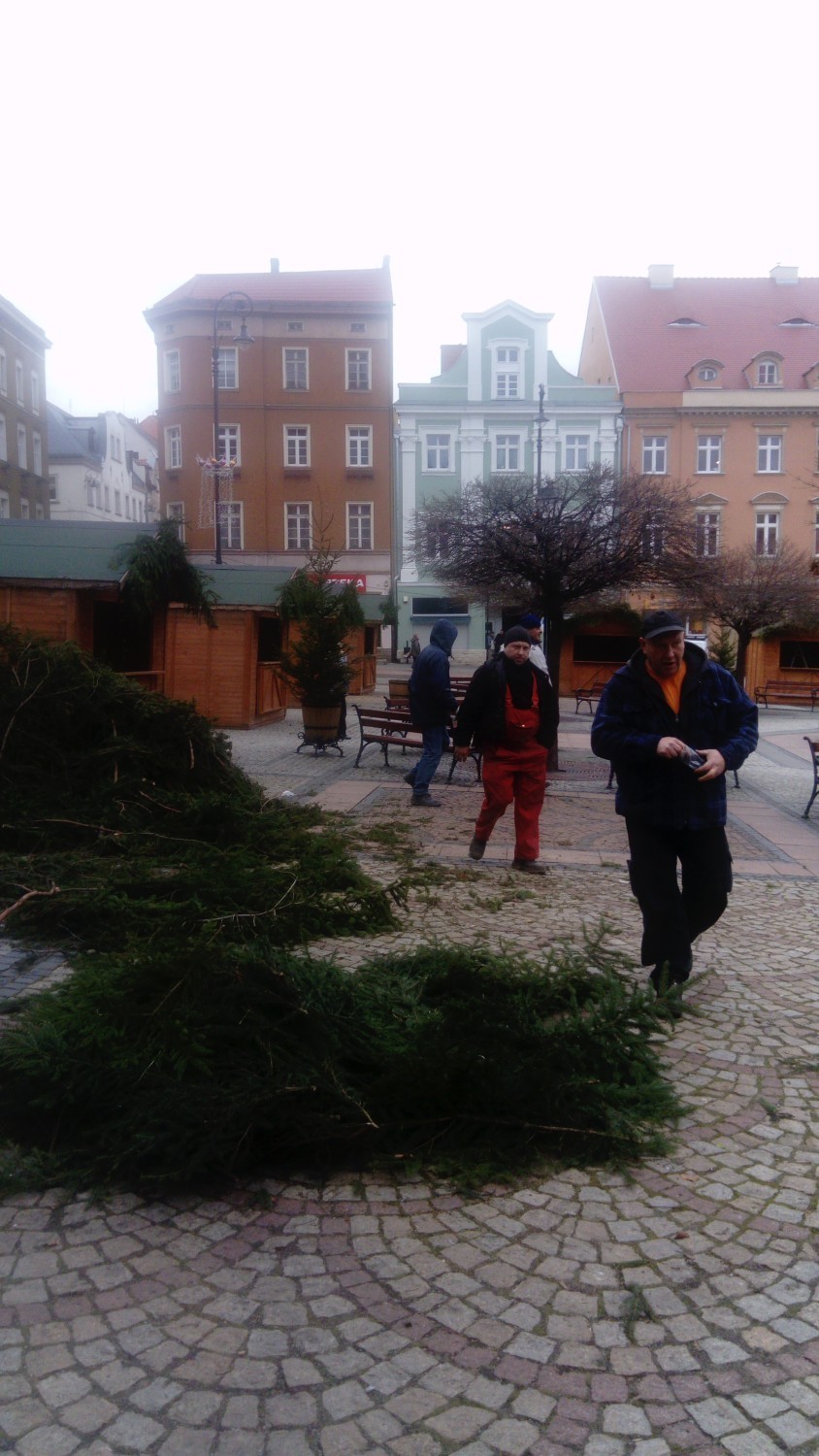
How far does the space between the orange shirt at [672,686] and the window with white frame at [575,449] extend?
44.3 m

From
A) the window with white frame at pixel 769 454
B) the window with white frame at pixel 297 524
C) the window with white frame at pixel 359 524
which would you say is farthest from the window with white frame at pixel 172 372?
the window with white frame at pixel 769 454

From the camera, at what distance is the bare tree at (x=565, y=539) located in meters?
13.6

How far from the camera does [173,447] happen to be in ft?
152

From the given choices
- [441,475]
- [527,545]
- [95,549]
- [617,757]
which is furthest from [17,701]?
[441,475]

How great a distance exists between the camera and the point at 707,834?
490 cm

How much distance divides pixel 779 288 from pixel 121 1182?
5748cm

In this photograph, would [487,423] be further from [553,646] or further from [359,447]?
[553,646]

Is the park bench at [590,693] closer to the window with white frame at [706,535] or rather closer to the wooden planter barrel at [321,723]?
the window with white frame at [706,535]

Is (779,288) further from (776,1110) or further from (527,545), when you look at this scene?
(776,1110)

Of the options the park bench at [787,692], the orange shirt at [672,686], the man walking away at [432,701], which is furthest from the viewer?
the park bench at [787,692]

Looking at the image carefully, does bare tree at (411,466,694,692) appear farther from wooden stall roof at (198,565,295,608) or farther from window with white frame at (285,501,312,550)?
window with white frame at (285,501,312,550)

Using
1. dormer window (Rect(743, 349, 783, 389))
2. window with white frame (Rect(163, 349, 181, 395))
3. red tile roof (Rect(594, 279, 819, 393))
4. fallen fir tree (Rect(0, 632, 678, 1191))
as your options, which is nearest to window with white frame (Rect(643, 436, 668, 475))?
red tile roof (Rect(594, 279, 819, 393))

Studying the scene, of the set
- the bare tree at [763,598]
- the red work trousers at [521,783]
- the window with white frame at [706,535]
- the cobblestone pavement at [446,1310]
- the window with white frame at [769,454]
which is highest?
the window with white frame at [769,454]

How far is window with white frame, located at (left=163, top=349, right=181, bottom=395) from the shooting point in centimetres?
4569
